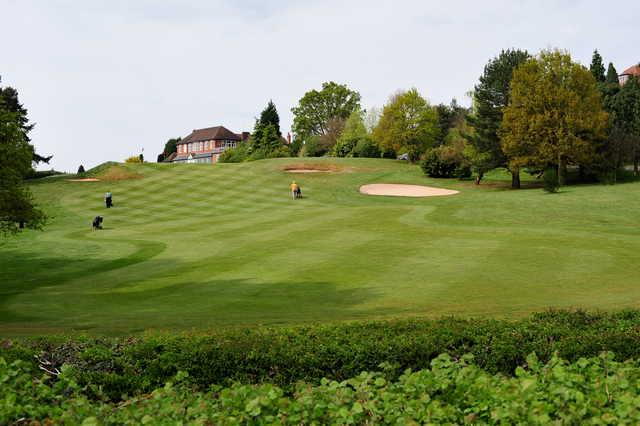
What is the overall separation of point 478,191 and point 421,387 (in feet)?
178

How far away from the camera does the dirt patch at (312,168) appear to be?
241 ft

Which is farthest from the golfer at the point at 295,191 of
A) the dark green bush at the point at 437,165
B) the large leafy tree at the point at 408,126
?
the large leafy tree at the point at 408,126

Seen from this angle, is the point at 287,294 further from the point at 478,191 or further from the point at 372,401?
the point at 478,191

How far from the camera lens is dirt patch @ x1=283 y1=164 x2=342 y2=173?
73.4 metres

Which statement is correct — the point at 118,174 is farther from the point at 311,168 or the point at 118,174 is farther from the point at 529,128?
the point at 529,128

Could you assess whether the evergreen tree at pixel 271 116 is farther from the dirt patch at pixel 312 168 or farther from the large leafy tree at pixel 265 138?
the dirt patch at pixel 312 168

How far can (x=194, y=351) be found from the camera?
9680mm

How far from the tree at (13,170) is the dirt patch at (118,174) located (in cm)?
4585

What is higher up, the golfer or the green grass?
the golfer

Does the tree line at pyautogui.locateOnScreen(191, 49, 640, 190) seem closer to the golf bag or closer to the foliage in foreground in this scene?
the golf bag

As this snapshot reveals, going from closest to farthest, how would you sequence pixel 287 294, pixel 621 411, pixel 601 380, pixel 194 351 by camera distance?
pixel 621 411, pixel 601 380, pixel 194 351, pixel 287 294

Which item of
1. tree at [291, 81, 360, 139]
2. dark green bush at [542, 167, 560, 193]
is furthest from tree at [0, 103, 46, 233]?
tree at [291, 81, 360, 139]

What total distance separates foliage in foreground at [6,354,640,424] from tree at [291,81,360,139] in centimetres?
13893

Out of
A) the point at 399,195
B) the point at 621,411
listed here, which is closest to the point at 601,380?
the point at 621,411
